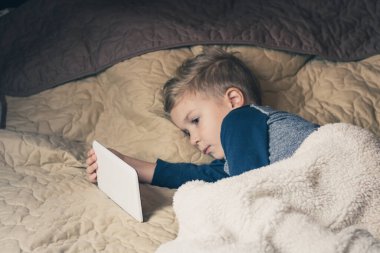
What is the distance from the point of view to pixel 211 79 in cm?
166

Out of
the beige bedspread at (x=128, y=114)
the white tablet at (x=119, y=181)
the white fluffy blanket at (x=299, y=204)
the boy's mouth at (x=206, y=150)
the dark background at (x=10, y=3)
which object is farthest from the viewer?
the dark background at (x=10, y=3)

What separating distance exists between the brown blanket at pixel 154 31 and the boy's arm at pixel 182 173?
16.2 inches

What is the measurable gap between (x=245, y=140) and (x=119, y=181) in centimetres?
32

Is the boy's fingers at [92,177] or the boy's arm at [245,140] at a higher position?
the boy's arm at [245,140]

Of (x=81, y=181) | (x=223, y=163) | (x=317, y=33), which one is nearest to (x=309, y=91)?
(x=317, y=33)

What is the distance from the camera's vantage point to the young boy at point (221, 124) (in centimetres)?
141

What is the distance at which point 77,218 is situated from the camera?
1339mm

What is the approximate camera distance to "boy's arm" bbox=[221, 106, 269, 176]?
4.57 ft

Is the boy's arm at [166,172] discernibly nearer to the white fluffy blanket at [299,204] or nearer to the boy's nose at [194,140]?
the boy's nose at [194,140]

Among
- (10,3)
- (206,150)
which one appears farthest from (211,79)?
(10,3)

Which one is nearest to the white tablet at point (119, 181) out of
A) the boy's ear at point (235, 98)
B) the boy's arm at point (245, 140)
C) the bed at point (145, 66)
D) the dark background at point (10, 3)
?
the bed at point (145, 66)

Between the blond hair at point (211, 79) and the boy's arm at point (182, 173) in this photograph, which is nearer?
the boy's arm at point (182, 173)

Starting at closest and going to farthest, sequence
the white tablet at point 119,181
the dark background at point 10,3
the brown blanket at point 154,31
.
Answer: the white tablet at point 119,181, the brown blanket at point 154,31, the dark background at point 10,3

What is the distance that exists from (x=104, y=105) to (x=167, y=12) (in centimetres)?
36
